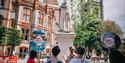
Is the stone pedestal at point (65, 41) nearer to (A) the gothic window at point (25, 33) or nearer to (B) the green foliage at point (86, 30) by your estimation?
(A) the gothic window at point (25, 33)

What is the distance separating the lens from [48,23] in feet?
138

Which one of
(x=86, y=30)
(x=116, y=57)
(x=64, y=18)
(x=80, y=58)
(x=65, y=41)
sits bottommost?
(x=65, y=41)

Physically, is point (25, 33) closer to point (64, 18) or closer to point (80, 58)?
point (64, 18)

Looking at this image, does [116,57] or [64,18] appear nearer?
[116,57]

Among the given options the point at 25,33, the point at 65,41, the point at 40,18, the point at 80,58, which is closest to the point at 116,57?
the point at 80,58

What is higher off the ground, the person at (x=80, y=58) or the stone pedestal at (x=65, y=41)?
the person at (x=80, y=58)

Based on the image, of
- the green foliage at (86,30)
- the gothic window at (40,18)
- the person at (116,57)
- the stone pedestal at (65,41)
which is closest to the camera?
the person at (116,57)

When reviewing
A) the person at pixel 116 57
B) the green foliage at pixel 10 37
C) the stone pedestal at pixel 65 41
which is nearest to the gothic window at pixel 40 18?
the green foliage at pixel 10 37

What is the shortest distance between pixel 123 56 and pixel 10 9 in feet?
107

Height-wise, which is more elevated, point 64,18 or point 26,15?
point 26,15

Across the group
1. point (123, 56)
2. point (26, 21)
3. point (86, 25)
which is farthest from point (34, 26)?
point (123, 56)

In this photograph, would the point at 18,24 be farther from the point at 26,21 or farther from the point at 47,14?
the point at 47,14

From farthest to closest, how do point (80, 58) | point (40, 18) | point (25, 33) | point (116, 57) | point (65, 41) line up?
point (40, 18), point (25, 33), point (65, 41), point (80, 58), point (116, 57)

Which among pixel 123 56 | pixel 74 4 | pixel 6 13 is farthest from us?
pixel 74 4
